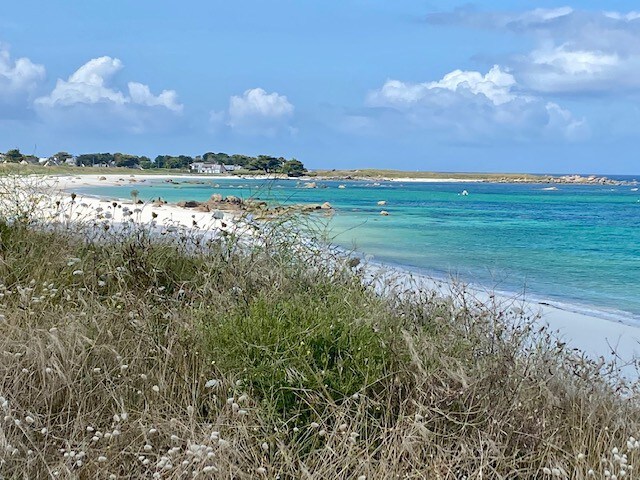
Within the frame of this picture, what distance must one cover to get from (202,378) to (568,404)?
2095 millimetres

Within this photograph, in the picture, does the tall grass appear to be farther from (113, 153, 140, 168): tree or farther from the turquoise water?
(113, 153, 140, 168): tree

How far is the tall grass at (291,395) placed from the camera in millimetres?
3191

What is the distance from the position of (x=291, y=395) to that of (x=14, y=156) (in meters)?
7.33

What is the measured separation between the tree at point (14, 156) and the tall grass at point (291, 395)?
4.65m

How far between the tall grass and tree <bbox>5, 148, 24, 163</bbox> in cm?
465

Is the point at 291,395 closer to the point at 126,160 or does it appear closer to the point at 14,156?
the point at 14,156

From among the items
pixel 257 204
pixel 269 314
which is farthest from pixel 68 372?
pixel 257 204

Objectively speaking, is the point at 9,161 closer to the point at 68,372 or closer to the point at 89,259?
the point at 89,259

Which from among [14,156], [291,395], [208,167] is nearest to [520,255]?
[14,156]

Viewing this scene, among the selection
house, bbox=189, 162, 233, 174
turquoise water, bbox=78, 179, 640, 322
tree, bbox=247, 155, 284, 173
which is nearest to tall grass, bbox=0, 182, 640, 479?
turquoise water, bbox=78, 179, 640, 322

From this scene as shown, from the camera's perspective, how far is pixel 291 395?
3.56 metres

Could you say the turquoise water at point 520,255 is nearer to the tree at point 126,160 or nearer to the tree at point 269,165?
the tree at point 269,165

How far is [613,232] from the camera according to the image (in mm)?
33625

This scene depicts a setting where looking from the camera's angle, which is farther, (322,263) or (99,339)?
(322,263)
